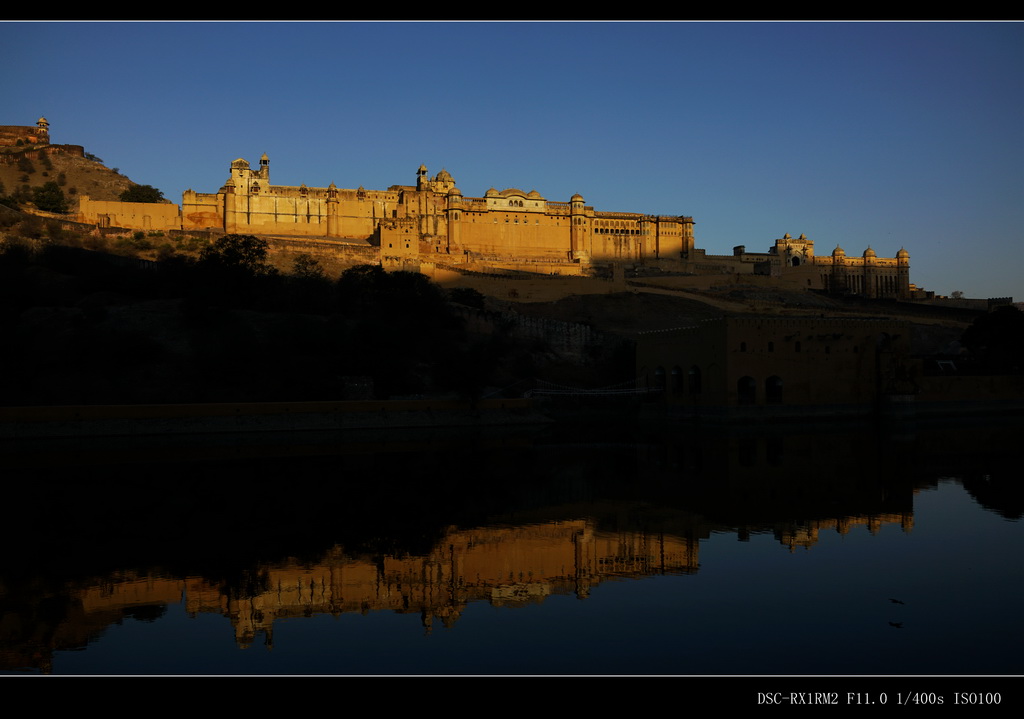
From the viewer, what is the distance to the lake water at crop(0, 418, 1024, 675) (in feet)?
24.9

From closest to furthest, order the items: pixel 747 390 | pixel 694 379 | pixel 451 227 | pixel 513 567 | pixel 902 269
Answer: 1. pixel 513 567
2. pixel 747 390
3. pixel 694 379
4. pixel 451 227
5. pixel 902 269

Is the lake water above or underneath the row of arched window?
underneath

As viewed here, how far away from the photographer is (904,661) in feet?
23.9

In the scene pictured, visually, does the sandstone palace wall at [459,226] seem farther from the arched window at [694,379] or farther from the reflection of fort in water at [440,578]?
the reflection of fort in water at [440,578]

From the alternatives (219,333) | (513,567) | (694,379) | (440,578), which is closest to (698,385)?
(694,379)

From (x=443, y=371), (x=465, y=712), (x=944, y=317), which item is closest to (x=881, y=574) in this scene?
(x=465, y=712)

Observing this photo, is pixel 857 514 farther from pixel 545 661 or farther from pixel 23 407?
pixel 23 407

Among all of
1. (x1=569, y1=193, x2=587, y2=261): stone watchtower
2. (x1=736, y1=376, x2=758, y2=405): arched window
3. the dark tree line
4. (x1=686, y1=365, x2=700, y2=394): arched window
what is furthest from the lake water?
(x1=569, y1=193, x2=587, y2=261): stone watchtower

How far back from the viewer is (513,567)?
10.7 m

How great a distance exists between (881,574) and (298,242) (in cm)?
4501

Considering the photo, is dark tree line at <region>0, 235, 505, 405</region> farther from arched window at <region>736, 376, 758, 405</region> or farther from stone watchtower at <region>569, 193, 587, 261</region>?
stone watchtower at <region>569, 193, 587, 261</region>

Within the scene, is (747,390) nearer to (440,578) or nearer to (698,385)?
(698,385)

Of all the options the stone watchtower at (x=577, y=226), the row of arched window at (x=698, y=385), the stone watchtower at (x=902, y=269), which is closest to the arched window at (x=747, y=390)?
the row of arched window at (x=698, y=385)

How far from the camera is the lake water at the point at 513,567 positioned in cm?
758
